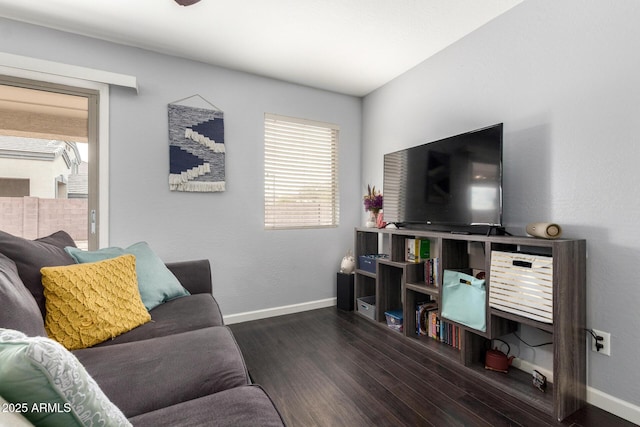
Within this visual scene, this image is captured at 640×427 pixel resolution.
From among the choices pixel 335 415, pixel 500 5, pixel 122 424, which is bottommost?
pixel 335 415

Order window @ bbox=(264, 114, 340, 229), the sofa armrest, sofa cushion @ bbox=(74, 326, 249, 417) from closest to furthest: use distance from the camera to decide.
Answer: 1. sofa cushion @ bbox=(74, 326, 249, 417)
2. the sofa armrest
3. window @ bbox=(264, 114, 340, 229)

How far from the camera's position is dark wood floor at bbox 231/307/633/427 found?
1522mm

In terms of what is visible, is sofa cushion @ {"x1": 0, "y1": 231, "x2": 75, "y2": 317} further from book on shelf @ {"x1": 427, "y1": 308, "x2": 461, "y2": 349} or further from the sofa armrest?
book on shelf @ {"x1": 427, "y1": 308, "x2": 461, "y2": 349}

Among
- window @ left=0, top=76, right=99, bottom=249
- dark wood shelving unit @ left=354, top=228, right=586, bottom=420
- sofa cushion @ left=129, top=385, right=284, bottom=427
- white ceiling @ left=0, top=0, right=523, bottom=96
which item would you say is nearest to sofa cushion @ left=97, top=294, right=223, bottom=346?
sofa cushion @ left=129, top=385, right=284, bottom=427

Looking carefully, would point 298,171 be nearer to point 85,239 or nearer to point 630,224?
point 85,239

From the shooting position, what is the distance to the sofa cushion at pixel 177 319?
143 centimetres

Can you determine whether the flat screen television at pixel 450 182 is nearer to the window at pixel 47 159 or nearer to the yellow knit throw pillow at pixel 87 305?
the yellow knit throw pillow at pixel 87 305

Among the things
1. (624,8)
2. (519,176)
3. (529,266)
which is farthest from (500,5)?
(529,266)

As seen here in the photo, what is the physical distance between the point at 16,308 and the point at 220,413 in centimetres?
74

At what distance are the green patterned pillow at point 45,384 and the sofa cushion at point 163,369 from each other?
479mm

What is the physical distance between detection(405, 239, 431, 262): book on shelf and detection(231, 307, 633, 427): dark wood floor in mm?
686

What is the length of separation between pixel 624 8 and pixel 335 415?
2642 millimetres

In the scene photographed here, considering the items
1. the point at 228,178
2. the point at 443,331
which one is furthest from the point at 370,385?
the point at 228,178

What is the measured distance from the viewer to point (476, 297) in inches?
76.0
